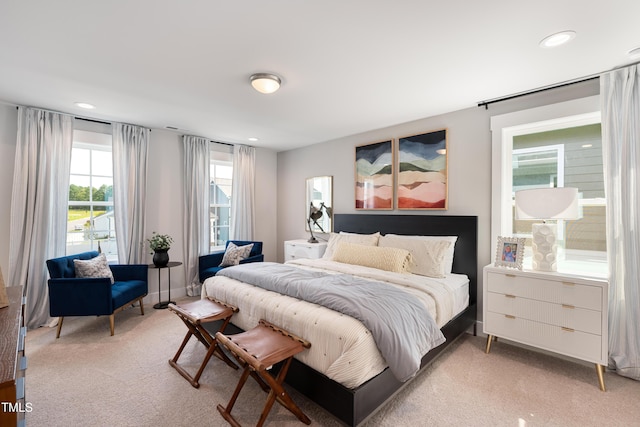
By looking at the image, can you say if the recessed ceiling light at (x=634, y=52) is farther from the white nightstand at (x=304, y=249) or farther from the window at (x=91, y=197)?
the window at (x=91, y=197)

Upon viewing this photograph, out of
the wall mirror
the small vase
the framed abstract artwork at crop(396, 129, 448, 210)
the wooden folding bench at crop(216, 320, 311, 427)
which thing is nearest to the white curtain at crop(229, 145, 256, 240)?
the wall mirror

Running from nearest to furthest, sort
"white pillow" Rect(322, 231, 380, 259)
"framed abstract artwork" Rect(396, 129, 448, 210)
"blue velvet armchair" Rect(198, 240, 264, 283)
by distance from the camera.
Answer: "framed abstract artwork" Rect(396, 129, 448, 210) → "white pillow" Rect(322, 231, 380, 259) → "blue velvet armchair" Rect(198, 240, 264, 283)

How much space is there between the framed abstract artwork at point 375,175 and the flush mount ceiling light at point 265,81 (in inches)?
79.4

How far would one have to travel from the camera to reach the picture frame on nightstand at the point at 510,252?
270 cm

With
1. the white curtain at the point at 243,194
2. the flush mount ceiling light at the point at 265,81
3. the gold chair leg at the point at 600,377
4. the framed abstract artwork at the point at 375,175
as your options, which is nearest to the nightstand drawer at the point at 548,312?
the gold chair leg at the point at 600,377

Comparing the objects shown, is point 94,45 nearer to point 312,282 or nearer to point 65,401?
point 312,282

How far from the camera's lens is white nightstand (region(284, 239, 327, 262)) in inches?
176

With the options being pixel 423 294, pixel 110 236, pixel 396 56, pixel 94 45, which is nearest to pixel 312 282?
pixel 423 294

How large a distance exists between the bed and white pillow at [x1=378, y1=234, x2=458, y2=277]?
0.45 feet

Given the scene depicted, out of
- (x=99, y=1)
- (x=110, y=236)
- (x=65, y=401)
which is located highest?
(x=99, y=1)

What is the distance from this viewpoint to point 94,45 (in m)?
2.04

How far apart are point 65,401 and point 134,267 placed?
1.91 meters

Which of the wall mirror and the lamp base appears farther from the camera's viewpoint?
the wall mirror

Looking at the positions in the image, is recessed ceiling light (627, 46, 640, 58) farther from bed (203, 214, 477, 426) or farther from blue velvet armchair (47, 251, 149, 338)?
blue velvet armchair (47, 251, 149, 338)
